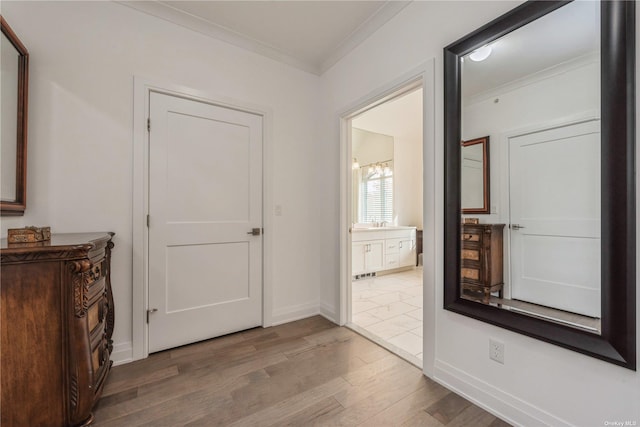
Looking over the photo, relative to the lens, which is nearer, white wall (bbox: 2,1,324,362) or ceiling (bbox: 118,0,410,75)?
white wall (bbox: 2,1,324,362)

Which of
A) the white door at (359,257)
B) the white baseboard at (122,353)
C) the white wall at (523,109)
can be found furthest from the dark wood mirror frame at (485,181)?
the white door at (359,257)

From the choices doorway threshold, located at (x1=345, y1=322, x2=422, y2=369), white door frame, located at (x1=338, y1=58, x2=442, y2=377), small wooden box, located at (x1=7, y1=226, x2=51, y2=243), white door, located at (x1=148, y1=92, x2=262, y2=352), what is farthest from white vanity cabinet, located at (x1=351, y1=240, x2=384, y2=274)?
small wooden box, located at (x1=7, y1=226, x2=51, y2=243)

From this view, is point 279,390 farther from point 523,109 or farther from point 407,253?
point 407,253

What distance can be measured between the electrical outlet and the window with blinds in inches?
162

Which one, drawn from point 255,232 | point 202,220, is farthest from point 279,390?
point 202,220

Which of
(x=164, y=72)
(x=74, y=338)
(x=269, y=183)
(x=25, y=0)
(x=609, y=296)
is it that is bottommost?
(x=74, y=338)

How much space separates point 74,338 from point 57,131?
1.43 meters

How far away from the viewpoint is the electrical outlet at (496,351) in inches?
58.5

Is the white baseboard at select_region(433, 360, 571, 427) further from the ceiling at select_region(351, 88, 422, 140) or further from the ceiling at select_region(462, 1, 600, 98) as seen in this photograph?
the ceiling at select_region(351, 88, 422, 140)

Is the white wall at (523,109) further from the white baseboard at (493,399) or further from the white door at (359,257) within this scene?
the white door at (359,257)

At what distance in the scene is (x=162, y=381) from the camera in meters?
1.80

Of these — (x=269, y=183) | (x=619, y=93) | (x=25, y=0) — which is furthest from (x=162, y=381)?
(x=619, y=93)

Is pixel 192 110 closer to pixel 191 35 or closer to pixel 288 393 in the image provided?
pixel 191 35

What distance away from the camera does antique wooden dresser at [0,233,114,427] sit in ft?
3.84
